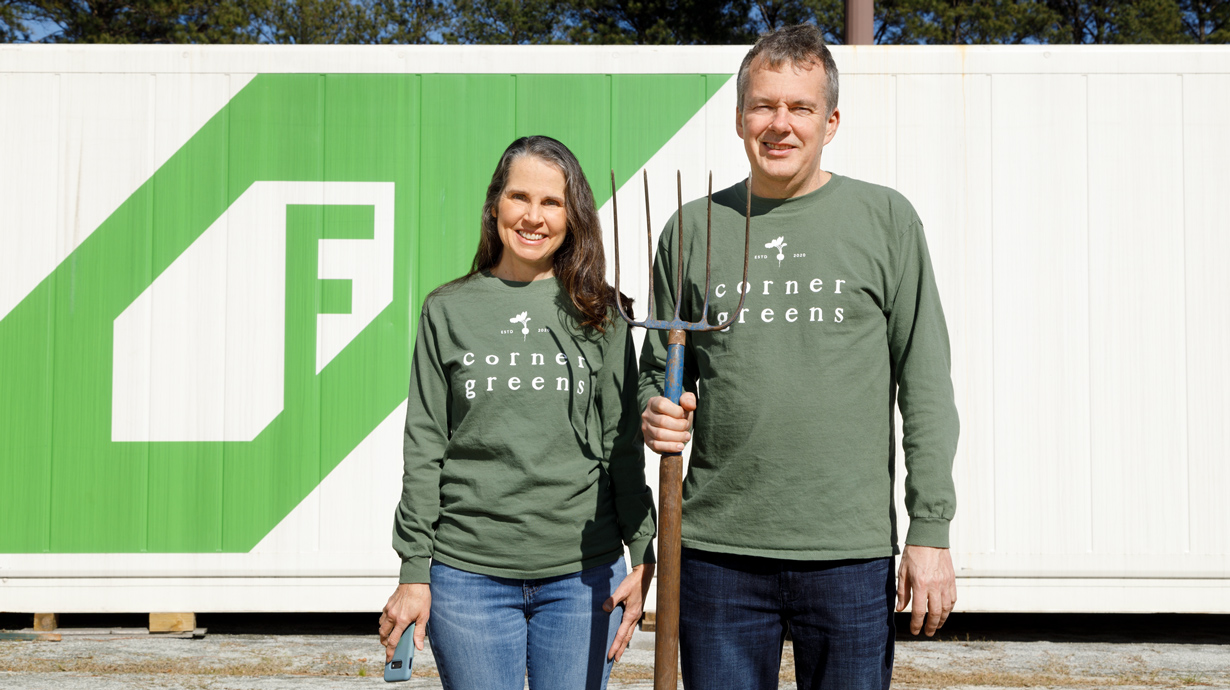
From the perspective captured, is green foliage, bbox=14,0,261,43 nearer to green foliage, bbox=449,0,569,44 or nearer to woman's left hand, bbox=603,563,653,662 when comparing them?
green foliage, bbox=449,0,569,44

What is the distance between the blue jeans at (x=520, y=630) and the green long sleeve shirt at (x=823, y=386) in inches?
9.9

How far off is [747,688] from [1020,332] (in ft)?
9.07

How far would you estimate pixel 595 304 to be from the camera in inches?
74.6

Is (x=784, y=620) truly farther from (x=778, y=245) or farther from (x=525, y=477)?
(x=778, y=245)

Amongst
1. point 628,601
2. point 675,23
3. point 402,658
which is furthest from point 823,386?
point 675,23

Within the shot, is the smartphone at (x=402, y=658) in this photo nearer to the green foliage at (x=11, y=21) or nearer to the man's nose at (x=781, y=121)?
the man's nose at (x=781, y=121)

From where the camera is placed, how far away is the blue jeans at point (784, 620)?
1.70 meters

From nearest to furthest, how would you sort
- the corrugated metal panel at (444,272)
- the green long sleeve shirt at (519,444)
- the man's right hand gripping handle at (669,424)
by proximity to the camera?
1. the man's right hand gripping handle at (669,424)
2. the green long sleeve shirt at (519,444)
3. the corrugated metal panel at (444,272)

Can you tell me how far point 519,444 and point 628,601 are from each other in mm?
379

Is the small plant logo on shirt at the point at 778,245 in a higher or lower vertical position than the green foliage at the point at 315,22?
lower

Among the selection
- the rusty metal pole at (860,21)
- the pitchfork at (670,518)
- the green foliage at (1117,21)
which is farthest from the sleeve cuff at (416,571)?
the green foliage at (1117,21)

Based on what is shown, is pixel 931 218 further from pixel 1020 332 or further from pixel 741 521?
pixel 741 521

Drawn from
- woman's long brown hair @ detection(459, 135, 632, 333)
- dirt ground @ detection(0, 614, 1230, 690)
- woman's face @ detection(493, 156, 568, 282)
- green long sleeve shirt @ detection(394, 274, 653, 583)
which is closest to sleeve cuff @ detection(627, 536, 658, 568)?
green long sleeve shirt @ detection(394, 274, 653, 583)

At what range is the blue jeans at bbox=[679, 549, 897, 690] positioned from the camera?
5.56 feet
